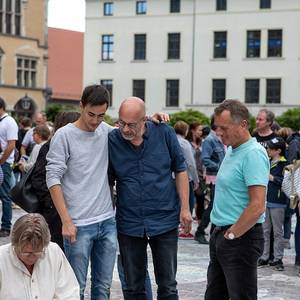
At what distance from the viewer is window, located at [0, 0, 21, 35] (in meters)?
55.7

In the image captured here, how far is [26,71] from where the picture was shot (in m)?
58.3

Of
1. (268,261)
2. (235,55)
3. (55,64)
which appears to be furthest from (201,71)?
(268,261)

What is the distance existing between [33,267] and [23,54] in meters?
53.6

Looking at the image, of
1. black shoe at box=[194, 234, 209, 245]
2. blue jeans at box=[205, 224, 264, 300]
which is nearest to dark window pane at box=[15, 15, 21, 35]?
black shoe at box=[194, 234, 209, 245]

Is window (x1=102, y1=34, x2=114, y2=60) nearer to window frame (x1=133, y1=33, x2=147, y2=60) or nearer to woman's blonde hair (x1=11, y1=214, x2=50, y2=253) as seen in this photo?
window frame (x1=133, y1=33, x2=147, y2=60)

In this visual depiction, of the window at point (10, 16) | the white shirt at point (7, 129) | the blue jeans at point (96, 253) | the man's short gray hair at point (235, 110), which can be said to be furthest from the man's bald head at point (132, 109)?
the window at point (10, 16)

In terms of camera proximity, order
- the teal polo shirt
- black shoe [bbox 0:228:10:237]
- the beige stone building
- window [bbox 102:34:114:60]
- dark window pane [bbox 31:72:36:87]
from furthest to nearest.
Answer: window [bbox 102:34:114:60]
dark window pane [bbox 31:72:36:87]
the beige stone building
black shoe [bbox 0:228:10:237]
the teal polo shirt

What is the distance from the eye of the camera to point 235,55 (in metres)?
60.9

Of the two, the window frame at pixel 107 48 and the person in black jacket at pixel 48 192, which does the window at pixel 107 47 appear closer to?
the window frame at pixel 107 48

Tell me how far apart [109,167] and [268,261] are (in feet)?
15.2

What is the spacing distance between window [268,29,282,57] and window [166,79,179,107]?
792 centimetres

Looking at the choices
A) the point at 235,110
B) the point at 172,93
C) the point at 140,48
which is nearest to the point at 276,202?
the point at 235,110

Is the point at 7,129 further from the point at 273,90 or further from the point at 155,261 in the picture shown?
the point at 273,90

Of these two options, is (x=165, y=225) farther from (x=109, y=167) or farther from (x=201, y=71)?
(x=201, y=71)
